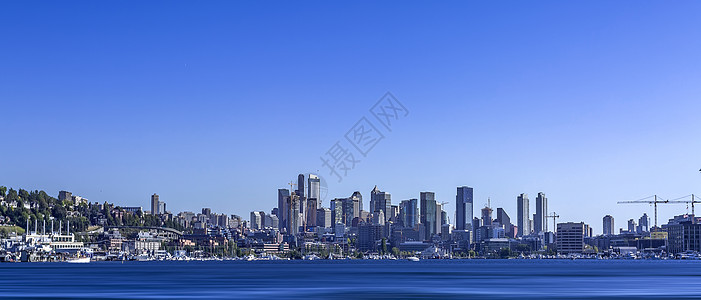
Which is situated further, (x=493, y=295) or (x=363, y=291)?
(x=363, y=291)

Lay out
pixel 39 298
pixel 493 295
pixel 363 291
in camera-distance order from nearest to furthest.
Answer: pixel 39 298
pixel 493 295
pixel 363 291

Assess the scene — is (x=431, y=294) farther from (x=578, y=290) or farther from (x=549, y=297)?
(x=578, y=290)

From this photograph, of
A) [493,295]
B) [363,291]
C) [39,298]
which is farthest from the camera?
[363,291]

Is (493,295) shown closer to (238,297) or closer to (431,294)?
(431,294)

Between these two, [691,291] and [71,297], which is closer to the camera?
[71,297]

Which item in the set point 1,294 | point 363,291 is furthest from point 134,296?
point 363,291

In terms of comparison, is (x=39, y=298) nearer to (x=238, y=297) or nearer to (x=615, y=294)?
(x=238, y=297)

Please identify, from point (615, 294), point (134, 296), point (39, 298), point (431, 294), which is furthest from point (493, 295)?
point (39, 298)
